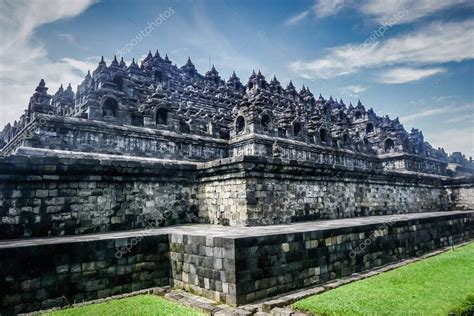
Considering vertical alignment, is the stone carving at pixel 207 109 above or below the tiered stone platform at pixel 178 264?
above

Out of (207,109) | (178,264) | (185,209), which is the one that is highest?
(207,109)

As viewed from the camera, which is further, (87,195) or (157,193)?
(157,193)

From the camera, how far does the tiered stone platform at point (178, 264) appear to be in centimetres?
511

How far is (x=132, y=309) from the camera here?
505cm

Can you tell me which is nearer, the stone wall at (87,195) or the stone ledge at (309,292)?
the stone ledge at (309,292)

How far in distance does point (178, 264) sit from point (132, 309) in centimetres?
144

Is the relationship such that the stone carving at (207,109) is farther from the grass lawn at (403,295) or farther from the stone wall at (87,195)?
the grass lawn at (403,295)

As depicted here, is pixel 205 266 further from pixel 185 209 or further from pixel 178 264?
pixel 185 209

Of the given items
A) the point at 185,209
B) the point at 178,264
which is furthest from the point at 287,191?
the point at 178,264

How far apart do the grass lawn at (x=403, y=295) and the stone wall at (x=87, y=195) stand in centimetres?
530

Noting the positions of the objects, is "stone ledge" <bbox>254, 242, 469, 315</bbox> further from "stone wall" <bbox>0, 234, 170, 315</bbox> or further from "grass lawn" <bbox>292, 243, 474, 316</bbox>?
"stone wall" <bbox>0, 234, 170, 315</bbox>

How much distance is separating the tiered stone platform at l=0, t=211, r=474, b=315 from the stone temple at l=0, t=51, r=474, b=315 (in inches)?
0.9

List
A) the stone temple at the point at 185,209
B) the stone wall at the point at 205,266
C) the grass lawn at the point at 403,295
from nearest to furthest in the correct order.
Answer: the grass lawn at the point at 403,295
the stone wall at the point at 205,266
the stone temple at the point at 185,209

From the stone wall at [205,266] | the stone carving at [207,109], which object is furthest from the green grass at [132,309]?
the stone carving at [207,109]
